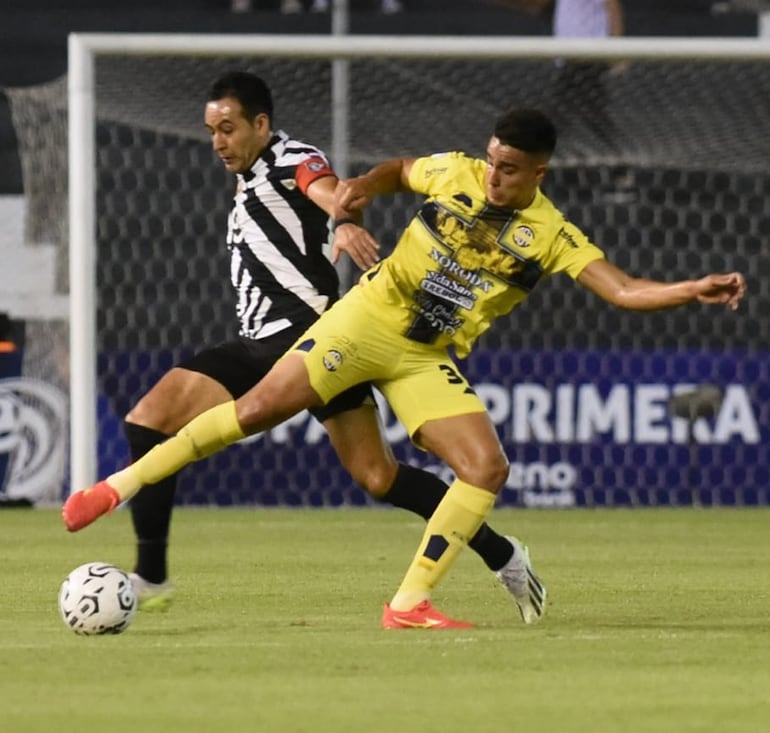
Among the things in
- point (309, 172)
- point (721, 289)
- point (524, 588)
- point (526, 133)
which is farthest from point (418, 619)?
point (309, 172)

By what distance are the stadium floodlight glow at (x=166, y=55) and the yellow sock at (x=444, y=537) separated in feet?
17.5

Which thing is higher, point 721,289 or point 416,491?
point 721,289

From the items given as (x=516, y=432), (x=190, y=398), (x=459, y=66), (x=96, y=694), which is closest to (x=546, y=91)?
(x=459, y=66)

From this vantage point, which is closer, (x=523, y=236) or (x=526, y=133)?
(x=526, y=133)

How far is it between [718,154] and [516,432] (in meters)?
2.27

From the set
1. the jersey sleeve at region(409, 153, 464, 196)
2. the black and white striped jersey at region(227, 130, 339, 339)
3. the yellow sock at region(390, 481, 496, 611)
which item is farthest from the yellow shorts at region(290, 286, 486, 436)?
the black and white striped jersey at region(227, 130, 339, 339)

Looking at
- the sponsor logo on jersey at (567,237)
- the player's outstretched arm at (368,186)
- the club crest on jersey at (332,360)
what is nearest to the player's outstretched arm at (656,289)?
the sponsor logo on jersey at (567,237)

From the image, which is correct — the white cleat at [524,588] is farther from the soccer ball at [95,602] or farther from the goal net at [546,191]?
the goal net at [546,191]

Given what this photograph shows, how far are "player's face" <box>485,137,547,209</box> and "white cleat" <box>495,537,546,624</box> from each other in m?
1.13

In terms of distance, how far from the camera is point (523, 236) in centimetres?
644

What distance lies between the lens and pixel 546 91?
13094 millimetres

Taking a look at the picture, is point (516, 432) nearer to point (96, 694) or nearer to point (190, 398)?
point (190, 398)

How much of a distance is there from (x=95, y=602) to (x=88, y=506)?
33 centimetres

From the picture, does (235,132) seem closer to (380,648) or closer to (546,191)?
(380,648)
